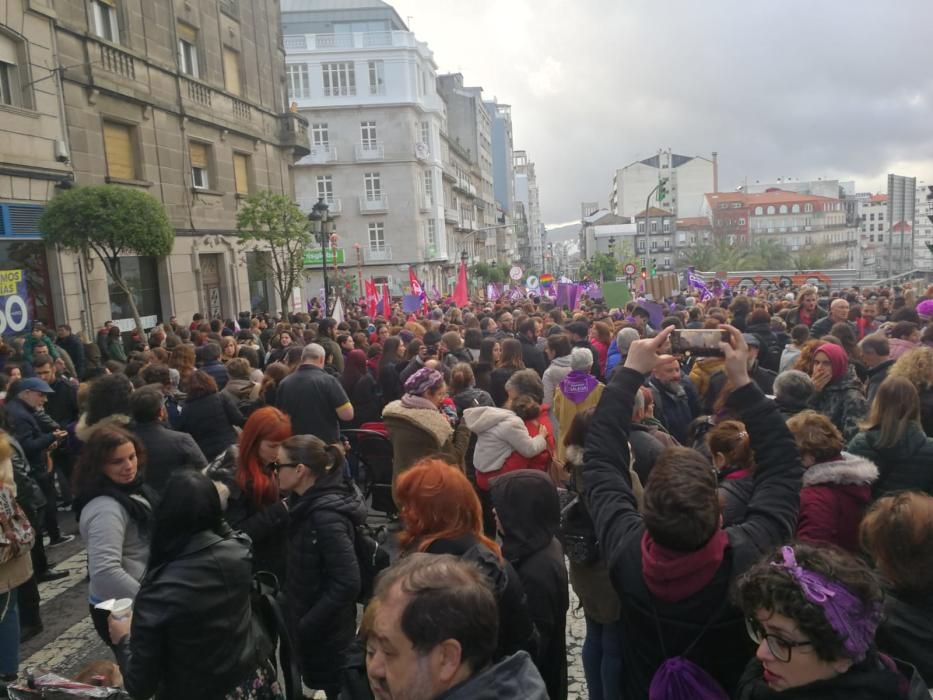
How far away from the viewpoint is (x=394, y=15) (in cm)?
5041

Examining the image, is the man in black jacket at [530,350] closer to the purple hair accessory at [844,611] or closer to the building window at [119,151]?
the purple hair accessory at [844,611]

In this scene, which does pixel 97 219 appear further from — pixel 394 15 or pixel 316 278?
pixel 394 15

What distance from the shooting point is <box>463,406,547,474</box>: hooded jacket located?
14.3 feet

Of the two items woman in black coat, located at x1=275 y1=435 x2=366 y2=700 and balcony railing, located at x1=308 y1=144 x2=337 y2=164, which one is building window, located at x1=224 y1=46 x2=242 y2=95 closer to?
woman in black coat, located at x1=275 y1=435 x2=366 y2=700

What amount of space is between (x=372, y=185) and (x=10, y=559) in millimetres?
45708

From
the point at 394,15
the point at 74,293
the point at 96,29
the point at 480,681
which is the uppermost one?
the point at 394,15

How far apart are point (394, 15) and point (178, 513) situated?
5436 cm

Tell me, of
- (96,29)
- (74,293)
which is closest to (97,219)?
(74,293)

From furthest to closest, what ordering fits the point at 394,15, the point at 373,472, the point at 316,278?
the point at 394,15, the point at 316,278, the point at 373,472

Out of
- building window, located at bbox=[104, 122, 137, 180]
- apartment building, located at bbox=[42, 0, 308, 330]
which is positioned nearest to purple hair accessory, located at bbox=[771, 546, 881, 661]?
apartment building, located at bbox=[42, 0, 308, 330]

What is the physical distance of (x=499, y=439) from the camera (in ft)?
14.5

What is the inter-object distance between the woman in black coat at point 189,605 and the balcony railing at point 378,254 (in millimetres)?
45277

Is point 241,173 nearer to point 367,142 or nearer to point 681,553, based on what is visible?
point 681,553

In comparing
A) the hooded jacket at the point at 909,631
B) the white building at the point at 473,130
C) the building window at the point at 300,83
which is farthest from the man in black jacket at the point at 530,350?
the white building at the point at 473,130
